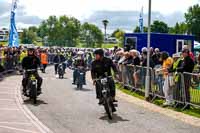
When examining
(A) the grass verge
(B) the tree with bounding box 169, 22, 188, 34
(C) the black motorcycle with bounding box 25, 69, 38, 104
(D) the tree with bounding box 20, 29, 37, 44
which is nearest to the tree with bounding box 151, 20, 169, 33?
(B) the tree with bounding box 169, 22, 188, 34

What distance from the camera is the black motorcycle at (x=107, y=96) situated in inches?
558

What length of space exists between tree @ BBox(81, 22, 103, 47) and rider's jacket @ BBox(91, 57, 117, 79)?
85091 millimetres

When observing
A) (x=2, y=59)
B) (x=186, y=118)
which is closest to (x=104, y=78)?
(x=186, y=118)

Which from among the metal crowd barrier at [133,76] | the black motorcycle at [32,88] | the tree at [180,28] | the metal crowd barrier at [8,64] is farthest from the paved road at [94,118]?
the tree at [180,28]

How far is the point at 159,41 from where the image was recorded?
34719 mm

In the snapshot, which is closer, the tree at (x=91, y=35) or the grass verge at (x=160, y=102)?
the grass verge at (x=160, y=102)

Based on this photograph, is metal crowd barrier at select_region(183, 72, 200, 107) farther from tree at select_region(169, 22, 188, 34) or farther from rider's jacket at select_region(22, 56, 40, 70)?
tree at select_region(169, 22, 188, 34)

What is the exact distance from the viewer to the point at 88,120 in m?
13.9

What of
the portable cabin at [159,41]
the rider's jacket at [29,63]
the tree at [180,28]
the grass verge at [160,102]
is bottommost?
the grass verge at [160,102]

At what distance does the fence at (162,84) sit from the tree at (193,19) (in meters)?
80.4

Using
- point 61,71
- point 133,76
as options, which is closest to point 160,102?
point 133,76

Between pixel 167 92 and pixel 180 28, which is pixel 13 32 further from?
pixel 180 28

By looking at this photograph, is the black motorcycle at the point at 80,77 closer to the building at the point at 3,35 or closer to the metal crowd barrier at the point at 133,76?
the metal crowd barrier at the point at 133,76

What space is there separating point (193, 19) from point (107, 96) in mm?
92928
